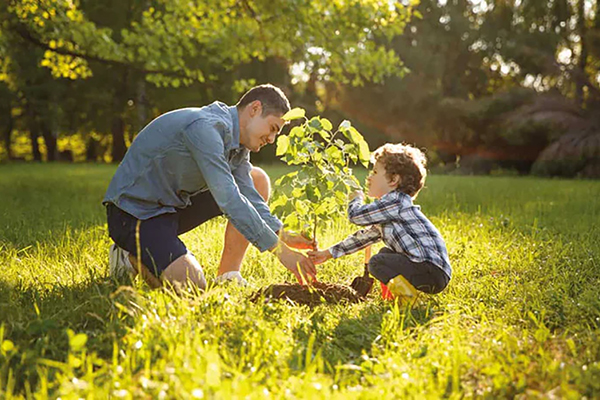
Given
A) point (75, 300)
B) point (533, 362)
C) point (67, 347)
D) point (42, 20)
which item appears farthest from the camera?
point (42, 20)

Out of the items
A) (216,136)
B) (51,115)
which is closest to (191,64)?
(51,115)

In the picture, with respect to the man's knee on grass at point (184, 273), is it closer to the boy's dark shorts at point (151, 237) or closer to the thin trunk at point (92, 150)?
the boy's dark shorts at point (151, 237)

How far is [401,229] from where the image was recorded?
3469 millimetres

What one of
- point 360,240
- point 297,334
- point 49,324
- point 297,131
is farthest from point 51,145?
point 297,334

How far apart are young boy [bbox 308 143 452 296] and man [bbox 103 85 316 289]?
1.46 ft

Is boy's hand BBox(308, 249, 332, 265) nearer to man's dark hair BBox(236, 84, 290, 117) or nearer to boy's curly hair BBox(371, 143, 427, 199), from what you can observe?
boy's curly hair BBox(371, 143, 427, 199)

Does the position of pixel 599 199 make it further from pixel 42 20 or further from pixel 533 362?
pixel 42 20

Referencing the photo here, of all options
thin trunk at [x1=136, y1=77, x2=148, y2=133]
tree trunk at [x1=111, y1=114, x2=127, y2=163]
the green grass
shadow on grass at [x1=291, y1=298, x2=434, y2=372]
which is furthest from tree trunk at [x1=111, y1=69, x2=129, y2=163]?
shadow on grass at [x1=291, y1=298, x2=434, y2=372]

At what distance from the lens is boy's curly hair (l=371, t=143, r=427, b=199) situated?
3.50m

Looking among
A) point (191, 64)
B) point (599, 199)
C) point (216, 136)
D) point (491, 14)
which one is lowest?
point (599, 199)

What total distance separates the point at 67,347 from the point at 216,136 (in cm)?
146

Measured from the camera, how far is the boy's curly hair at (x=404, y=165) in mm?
3502

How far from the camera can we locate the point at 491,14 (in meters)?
23.4

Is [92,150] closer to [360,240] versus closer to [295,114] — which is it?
[360,240]
